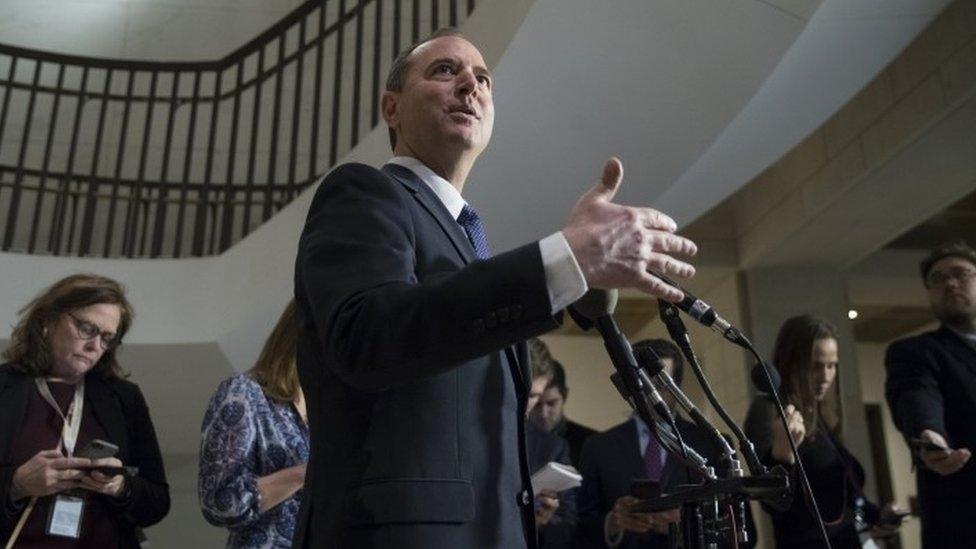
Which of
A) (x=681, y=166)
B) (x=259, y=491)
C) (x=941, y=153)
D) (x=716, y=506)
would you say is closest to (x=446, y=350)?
(x=716, y=506)

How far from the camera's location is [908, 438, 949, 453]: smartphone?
2457 mm

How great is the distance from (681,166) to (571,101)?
59 cm

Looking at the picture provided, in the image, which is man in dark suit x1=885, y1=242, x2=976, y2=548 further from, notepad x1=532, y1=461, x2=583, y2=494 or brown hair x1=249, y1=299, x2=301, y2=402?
brown hair x1=249, y1=299, x2=301, y2=402

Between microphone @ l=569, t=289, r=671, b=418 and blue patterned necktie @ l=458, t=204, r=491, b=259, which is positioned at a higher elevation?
blue patterned necktie @ l=458, t=204, r=491, b=259

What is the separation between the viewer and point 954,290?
2826 mm

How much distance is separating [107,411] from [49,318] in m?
0.29

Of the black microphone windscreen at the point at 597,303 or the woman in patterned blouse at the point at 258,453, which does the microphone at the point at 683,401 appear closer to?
the black microphone windscreen at the point at 597,303

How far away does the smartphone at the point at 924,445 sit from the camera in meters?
2.46

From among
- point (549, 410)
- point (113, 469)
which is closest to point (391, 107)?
point (113, 469)

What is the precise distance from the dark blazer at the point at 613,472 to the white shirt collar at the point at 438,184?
5.53 feet

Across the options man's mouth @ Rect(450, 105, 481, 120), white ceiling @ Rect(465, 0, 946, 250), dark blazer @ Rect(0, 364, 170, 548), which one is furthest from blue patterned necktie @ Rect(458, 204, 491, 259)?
white ceiling @ Rect(465, 0, 946, 250)

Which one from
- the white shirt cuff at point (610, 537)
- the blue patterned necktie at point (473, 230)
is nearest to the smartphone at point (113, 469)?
the white shirt cuff at point (610, 537)

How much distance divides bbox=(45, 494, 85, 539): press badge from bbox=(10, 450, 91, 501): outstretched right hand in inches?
2.0

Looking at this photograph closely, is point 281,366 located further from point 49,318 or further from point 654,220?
point 654,220
